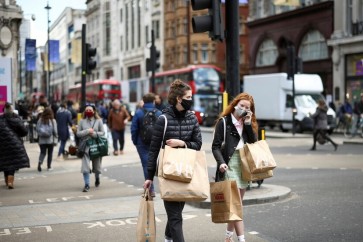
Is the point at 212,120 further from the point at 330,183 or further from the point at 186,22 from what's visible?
the point at 330,183

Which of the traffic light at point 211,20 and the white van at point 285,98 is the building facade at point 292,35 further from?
the traffic light at point 211,20

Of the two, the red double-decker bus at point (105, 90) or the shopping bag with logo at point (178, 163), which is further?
the red double-decker bus at point (105, 90)

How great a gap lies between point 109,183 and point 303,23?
101ft

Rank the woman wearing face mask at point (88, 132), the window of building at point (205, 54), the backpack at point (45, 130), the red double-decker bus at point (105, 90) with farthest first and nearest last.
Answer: the window of building at point (205, 54) → the red double-decker bus at point (105, 90) → the backpack at point (45, 130) → the woman wearing face mask at point (88, 132)

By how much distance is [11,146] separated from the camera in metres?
12.8

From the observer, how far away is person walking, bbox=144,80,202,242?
19.8 ft

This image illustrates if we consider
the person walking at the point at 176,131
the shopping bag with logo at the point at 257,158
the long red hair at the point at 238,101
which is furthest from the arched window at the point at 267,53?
the person walking at the point at 176,131

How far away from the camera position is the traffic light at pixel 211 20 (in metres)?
9.77

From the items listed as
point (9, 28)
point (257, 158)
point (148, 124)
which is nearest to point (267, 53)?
point (9, 28)

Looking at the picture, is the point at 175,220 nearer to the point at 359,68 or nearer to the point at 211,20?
the point at 211,20

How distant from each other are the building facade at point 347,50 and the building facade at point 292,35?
2.59 ft

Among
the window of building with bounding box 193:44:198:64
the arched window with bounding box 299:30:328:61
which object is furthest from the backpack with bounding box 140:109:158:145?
the window of building with bounding box 193:44:198:64

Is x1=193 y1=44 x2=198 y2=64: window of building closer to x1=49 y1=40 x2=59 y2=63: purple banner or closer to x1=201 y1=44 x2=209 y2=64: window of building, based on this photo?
x1=201 y1=44 x2=209 y2=64: window of building

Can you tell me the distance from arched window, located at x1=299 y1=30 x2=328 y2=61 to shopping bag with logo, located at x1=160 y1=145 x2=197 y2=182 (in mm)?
35722
